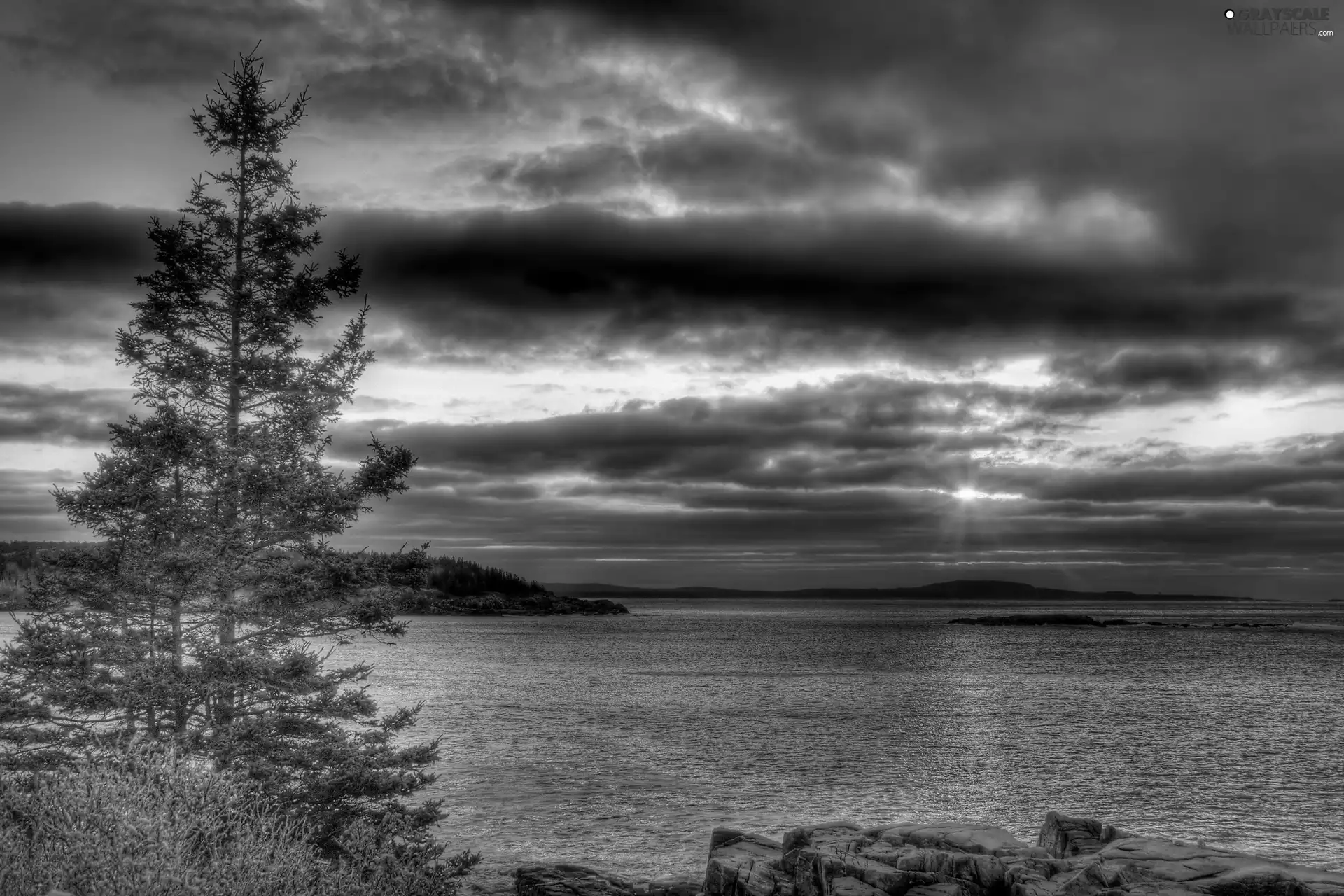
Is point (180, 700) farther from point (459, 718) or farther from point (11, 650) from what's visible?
point (459, 718)

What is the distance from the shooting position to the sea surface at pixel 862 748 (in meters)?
28.3

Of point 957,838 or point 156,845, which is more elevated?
point 156,845

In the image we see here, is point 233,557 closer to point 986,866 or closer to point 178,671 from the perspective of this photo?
point 178,671

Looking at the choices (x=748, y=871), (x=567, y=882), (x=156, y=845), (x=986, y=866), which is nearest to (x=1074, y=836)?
(x=986, y=866)

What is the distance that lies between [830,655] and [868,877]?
91.7m

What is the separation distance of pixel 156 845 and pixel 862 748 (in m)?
37.3

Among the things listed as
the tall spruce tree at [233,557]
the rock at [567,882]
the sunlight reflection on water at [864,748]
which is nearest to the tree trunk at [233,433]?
the tall spruce tree at [233,557]

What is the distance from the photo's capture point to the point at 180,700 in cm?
1636

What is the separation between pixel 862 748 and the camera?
139ft

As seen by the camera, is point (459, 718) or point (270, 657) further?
point (459, 718)

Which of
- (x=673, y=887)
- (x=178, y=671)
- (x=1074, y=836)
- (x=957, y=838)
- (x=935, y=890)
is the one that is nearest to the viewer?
(x=935, y=890)

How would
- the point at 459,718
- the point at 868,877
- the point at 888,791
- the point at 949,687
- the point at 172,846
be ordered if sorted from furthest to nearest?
1. the point at 949,687
2. the point at 459,718
3. the point at 888,791
4. the point at 868,877
5. the point at 172,846

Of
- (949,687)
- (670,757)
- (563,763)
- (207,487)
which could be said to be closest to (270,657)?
(207,487)

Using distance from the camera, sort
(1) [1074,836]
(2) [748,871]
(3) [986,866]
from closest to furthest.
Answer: (3) [986,866] < (2) [748,871] < (1) [1074,836]
